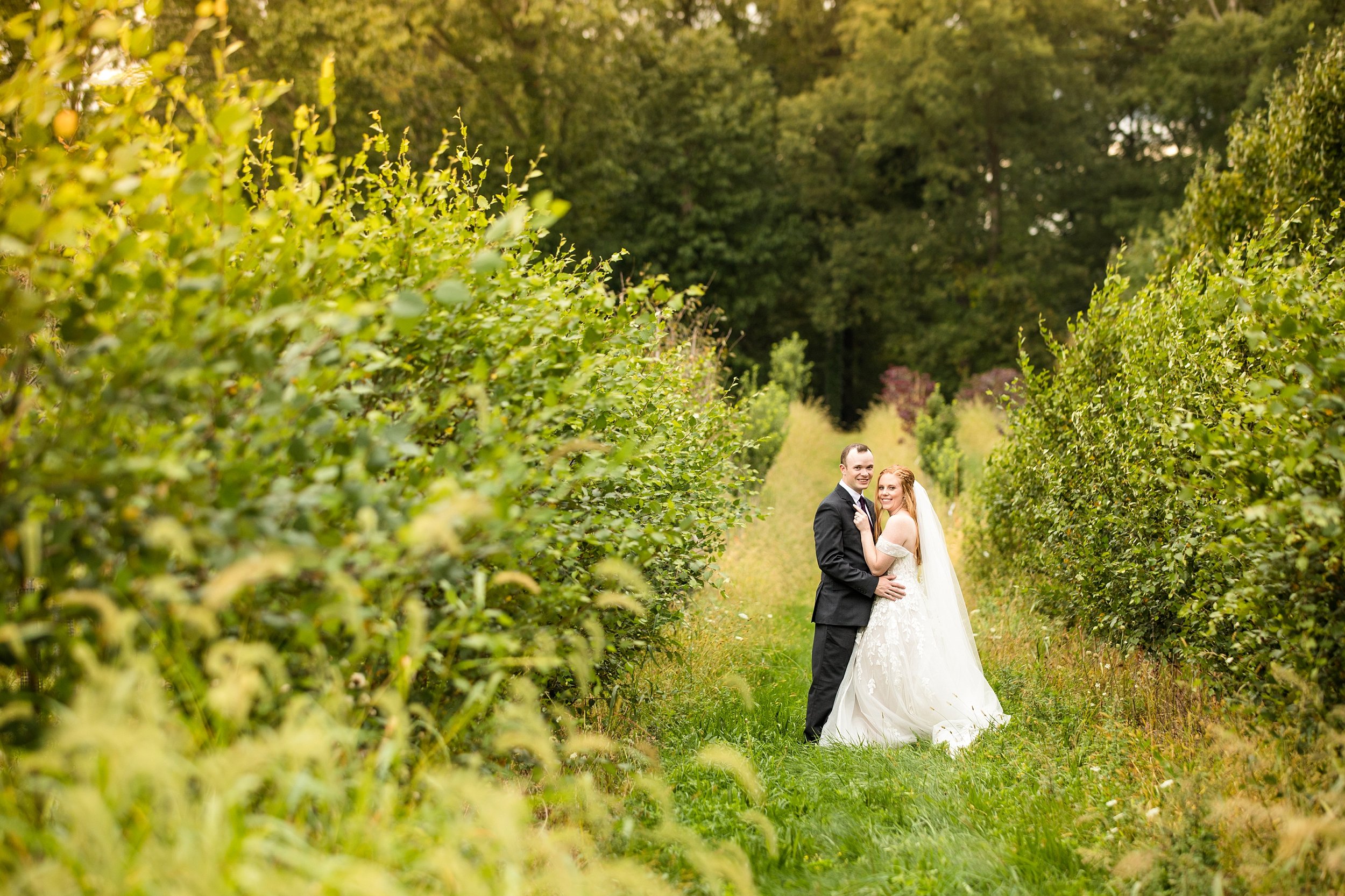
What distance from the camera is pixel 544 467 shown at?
316 centimetres

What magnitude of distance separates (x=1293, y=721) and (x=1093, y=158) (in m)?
27.8

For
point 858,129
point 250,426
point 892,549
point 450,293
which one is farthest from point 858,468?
point 858,129

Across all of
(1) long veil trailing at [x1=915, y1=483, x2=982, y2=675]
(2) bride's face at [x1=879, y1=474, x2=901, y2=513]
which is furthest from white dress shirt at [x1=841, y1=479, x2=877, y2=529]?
(1) long veil trailing at [x1=915, y1=483, x2=982, y2=675]

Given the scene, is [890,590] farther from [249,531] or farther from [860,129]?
[860,129]

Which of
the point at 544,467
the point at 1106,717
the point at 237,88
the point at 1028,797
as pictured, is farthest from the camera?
the point at 1106,717

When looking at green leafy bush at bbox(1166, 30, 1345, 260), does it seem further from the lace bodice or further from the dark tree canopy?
the dark tree canopy

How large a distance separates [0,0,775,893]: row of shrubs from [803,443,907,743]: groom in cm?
255

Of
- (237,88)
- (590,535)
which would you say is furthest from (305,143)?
(590,535)

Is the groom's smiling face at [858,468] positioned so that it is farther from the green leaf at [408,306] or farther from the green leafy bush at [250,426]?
the green leaf at [408,306]

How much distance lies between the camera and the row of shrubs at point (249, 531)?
190 centimetres

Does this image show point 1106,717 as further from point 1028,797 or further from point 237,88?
point 237,88

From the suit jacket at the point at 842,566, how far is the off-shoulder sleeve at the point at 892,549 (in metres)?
0.13

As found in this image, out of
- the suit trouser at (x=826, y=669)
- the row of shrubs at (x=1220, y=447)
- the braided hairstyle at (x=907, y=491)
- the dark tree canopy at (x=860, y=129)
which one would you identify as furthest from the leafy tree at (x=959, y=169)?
the suit trouser at (x=826, y=669)

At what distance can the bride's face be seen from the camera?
5.86m
